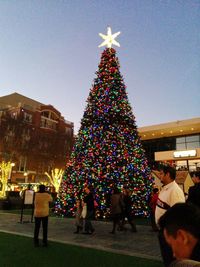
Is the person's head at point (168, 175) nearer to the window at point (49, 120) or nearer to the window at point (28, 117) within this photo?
the window at point (28, 117)

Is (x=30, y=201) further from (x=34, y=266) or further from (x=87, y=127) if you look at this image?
(x=34, y=266)

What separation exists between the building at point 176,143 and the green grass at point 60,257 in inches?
1203

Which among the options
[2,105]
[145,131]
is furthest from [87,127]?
[2,105]

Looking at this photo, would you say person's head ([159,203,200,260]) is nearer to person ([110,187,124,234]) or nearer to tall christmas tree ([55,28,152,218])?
person ([110,187,124,234])

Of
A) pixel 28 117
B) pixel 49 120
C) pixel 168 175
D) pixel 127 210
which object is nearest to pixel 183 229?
pixel 168 175

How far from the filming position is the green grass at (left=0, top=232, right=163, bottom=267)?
559 cm

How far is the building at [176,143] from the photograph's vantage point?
35531mm

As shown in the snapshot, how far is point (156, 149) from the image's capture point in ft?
135

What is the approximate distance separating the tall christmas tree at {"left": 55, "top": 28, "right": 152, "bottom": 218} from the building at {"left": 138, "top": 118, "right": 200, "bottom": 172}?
A: 2200 centimetres

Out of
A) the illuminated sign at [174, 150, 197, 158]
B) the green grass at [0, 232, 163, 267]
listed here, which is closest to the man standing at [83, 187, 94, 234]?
the green grass at [0, 232, 163, 267]

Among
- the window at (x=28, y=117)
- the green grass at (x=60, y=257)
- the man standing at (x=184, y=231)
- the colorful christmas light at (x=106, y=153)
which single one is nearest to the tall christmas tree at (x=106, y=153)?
the colorful christmas light at (x=106, y=153)

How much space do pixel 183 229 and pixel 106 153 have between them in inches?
494

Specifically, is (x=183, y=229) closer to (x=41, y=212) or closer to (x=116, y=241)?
(x=41, y=212)

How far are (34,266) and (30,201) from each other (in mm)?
8616
